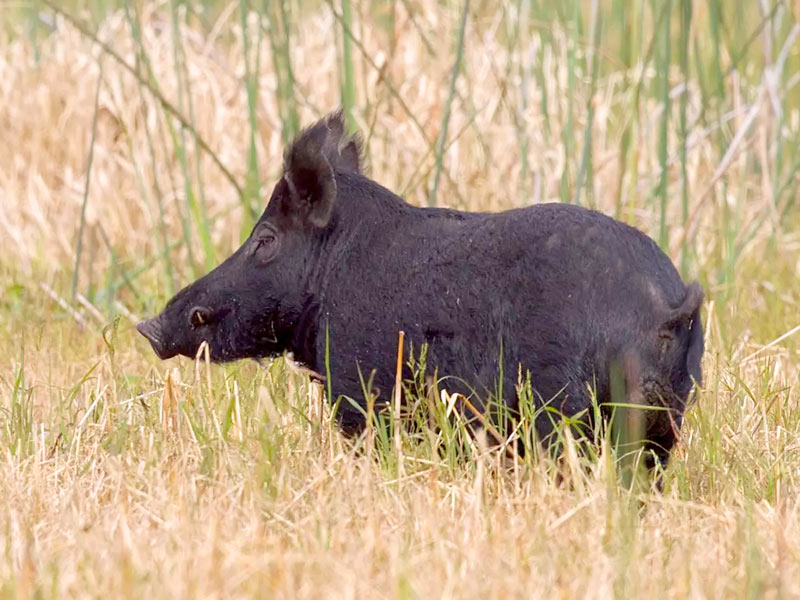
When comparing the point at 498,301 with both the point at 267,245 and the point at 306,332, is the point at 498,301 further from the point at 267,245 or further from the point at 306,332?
the point at 267,245

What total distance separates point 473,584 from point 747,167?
4.53m

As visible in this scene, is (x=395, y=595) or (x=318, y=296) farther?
(x=318, y=296)

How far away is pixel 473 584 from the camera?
103 inches

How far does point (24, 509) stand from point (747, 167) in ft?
14.4

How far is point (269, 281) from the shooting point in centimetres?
395

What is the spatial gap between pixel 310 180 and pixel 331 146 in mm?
248

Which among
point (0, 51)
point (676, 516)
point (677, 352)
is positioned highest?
point (0, 51)

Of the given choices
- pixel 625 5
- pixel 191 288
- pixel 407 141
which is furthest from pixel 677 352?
pixel 407 141

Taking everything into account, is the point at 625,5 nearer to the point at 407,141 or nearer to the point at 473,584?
the point at 407,141

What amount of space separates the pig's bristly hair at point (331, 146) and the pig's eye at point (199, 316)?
45cm

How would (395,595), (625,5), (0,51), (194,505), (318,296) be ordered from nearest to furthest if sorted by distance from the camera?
1. (395,595)
2. (194,505)
3. (318,296)
4. (625,5)
5. (0,51)

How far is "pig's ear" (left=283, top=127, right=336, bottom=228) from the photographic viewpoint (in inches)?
151

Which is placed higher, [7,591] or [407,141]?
[407,141]

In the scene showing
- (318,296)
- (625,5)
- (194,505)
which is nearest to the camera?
(194,505)
